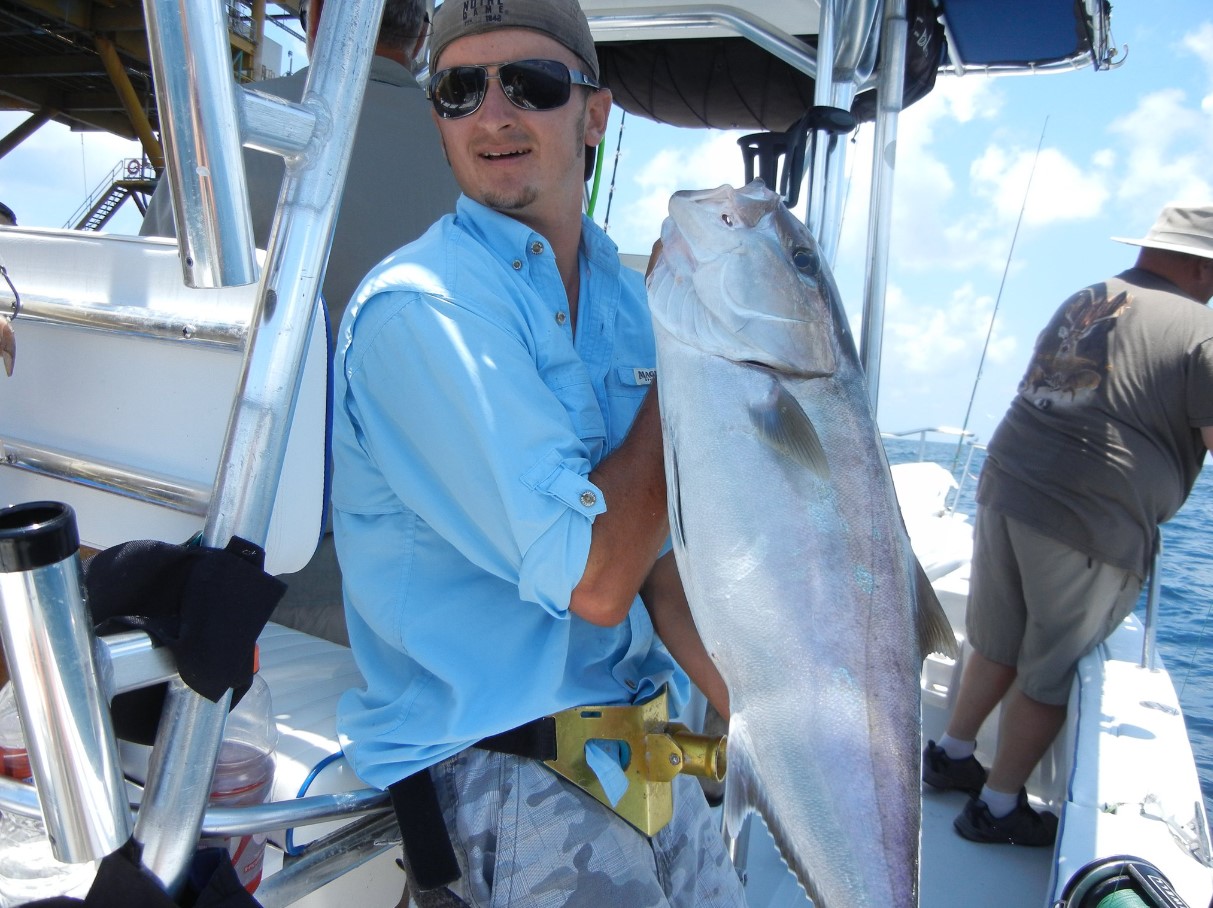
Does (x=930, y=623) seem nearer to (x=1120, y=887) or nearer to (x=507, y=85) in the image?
(x=1120, y=887)

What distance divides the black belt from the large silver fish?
14.3 inches

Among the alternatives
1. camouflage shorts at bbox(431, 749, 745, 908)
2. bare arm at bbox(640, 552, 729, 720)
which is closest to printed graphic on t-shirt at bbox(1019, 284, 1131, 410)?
bare arm at bbox(640, 552, 729, 720)

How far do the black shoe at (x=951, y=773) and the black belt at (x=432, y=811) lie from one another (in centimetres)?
286

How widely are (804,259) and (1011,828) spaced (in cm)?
297

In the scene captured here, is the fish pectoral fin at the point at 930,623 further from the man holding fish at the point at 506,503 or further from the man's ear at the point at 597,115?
the man's ear at the point at 597,115

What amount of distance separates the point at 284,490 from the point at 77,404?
514 millimetres

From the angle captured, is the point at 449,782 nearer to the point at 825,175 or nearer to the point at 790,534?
the point at 790,534

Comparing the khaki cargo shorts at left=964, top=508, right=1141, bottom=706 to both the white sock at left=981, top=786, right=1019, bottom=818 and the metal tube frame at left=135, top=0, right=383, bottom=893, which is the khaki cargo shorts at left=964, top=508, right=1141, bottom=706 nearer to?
the white sock at left=981, top=786, right=1019, bottom=818

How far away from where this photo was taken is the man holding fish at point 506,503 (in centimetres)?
135

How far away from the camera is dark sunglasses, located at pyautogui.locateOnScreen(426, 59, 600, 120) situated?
163 centimetres

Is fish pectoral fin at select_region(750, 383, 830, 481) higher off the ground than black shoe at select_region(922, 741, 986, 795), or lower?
higher

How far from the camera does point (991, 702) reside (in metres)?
3.67

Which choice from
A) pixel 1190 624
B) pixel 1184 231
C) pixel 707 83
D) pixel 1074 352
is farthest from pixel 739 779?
pixel 1190 624

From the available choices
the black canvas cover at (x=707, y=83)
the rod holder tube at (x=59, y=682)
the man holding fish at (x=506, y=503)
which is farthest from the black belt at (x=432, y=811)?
the black canvas cover at (x=707, y=83)
